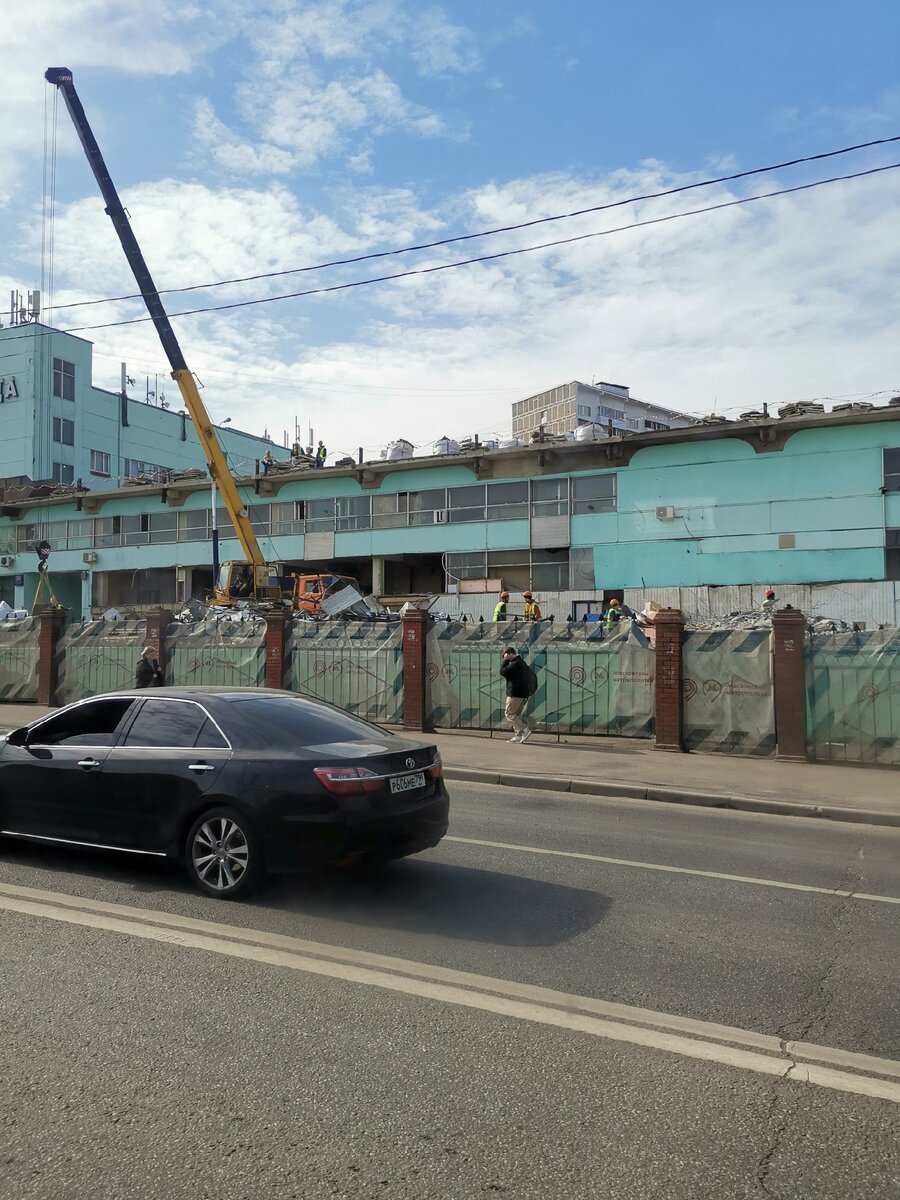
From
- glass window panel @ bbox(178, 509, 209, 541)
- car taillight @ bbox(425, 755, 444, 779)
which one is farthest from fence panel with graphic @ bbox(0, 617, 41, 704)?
glass window panel @ bbox(178, 509, 209, 541)

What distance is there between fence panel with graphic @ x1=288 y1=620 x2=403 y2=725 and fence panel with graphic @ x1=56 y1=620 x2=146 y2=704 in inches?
174

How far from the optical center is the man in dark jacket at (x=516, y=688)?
1586 centimetres

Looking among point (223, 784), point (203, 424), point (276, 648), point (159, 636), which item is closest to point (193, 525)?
point (203, 424)

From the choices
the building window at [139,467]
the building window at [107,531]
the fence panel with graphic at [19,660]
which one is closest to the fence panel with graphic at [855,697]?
the fence panel with graphic at [19,660]

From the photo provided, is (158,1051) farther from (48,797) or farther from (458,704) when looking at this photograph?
(458,704)

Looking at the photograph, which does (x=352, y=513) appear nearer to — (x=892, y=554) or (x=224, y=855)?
(x=892, y=554)

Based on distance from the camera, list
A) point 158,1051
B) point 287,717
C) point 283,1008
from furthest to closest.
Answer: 1. point 287,717
2. point 283,1008
3. point 158,1051

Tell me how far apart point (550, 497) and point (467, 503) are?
379 cm

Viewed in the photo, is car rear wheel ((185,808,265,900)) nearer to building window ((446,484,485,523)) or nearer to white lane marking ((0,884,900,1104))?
white lane marking ((0,884,900,1104))

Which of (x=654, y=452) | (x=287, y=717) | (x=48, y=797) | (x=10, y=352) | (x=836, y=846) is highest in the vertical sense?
(x=10, y=352)

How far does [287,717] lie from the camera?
670cm

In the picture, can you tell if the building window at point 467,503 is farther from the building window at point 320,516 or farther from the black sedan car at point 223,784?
the black sedan car at point 223,784

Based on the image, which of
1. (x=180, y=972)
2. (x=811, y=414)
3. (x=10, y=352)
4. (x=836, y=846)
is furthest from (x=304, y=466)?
(x=180, y=972)

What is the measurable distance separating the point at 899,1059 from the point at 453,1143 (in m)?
2.00
